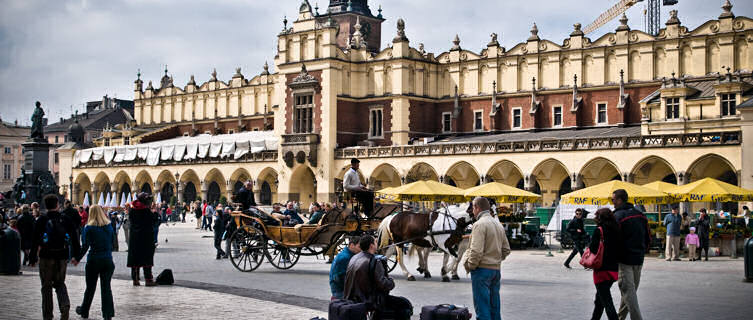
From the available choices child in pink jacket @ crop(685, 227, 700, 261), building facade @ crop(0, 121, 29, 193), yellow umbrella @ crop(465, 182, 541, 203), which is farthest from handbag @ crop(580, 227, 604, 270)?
building facade @ crop(0, 121, 29, 193)

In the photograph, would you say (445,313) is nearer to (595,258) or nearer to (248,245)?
(595,258)

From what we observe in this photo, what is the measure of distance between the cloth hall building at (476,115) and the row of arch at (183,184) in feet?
0.59

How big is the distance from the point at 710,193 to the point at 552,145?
58.1 feet

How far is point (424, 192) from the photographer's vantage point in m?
30.0

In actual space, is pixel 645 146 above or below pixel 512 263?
above

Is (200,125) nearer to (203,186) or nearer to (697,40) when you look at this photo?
(203,186)

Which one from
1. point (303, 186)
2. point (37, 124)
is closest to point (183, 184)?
point (303, 186)

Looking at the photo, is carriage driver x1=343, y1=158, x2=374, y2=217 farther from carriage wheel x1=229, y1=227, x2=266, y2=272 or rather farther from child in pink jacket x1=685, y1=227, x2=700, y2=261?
child in pink jacket x1=685, y1=227, x2=700, y2=261

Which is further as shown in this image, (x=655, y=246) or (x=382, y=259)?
(x=655, y=246)

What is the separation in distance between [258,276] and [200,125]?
54.3m

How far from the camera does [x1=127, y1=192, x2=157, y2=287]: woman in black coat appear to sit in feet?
49.8

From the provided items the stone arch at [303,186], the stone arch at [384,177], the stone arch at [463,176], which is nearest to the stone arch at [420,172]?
the stone arch at [463,176]

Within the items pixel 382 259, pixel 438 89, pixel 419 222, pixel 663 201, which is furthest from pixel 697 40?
pixel 382 259

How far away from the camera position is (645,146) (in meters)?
39.4
